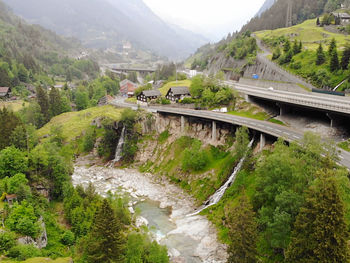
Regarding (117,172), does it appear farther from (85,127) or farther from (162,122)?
(85,127)

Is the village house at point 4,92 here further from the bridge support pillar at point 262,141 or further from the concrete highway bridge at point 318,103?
the bridge support pillar at point 262,141

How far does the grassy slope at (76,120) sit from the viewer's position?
323 ft

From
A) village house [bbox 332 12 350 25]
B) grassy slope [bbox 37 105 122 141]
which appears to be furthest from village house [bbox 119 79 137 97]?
village house [bbox 332 12 350 25]

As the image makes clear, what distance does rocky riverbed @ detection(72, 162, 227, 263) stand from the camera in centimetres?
4547

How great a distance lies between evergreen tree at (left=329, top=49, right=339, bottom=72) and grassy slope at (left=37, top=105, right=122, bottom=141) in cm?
6702

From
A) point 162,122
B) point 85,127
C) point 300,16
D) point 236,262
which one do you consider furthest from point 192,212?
point 300,16

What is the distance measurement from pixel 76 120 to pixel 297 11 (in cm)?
15425

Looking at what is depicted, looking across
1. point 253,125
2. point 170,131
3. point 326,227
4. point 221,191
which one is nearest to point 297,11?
point 170,131

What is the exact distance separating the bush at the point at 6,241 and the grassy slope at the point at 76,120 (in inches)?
2448

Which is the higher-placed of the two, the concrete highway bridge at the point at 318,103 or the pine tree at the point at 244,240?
the concrete highway bridge at the point at 318,103

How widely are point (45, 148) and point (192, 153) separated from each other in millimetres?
33446

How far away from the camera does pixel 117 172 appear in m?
81.9

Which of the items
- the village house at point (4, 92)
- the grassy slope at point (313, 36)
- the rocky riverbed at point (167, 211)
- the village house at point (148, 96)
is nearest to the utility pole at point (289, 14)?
the grassy slope at point (313, 36)

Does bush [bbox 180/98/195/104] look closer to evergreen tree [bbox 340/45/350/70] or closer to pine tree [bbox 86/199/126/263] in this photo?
evergreen tree [bbox 340/45/350/70]
